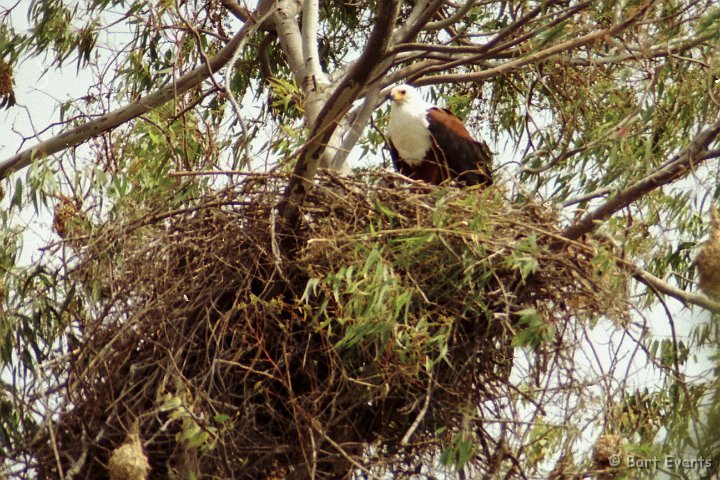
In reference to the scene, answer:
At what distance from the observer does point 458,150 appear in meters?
5.94

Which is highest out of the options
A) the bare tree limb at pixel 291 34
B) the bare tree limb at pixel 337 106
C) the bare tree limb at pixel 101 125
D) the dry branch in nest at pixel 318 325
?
the bare tree limb at pixel 291 34

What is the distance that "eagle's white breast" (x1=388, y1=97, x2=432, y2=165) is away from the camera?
6.06 metres

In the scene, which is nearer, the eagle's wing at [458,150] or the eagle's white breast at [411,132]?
the eagle's wing at [458,150]

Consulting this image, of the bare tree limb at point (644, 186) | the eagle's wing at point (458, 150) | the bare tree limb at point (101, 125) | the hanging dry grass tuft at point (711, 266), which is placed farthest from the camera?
the bare tree limb at point (101, 125)

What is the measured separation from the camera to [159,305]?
454cm

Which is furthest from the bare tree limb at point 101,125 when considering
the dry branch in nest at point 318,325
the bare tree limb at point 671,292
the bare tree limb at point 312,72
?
the bare tree limb at point 671,292

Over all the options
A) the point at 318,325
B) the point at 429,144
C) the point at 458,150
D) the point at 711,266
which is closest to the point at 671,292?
the point at 711,266

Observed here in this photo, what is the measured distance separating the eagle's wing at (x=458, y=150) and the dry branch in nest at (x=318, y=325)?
1219 millimetres

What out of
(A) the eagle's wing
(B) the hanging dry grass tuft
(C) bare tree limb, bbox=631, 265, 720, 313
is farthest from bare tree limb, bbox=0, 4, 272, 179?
(B) the hanging dry grass tuft

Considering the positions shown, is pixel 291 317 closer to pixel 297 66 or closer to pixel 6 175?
pixel 297 66

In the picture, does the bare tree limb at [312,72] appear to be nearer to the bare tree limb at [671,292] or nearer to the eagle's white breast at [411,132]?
the eagle's white breast at [411,132]

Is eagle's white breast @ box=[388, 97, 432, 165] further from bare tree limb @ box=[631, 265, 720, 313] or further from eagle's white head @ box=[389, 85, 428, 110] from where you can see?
bare tree limb @ box=[631, 265, 720, 313]

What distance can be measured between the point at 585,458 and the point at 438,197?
1211 mm

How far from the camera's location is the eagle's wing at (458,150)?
5930 millimetres
